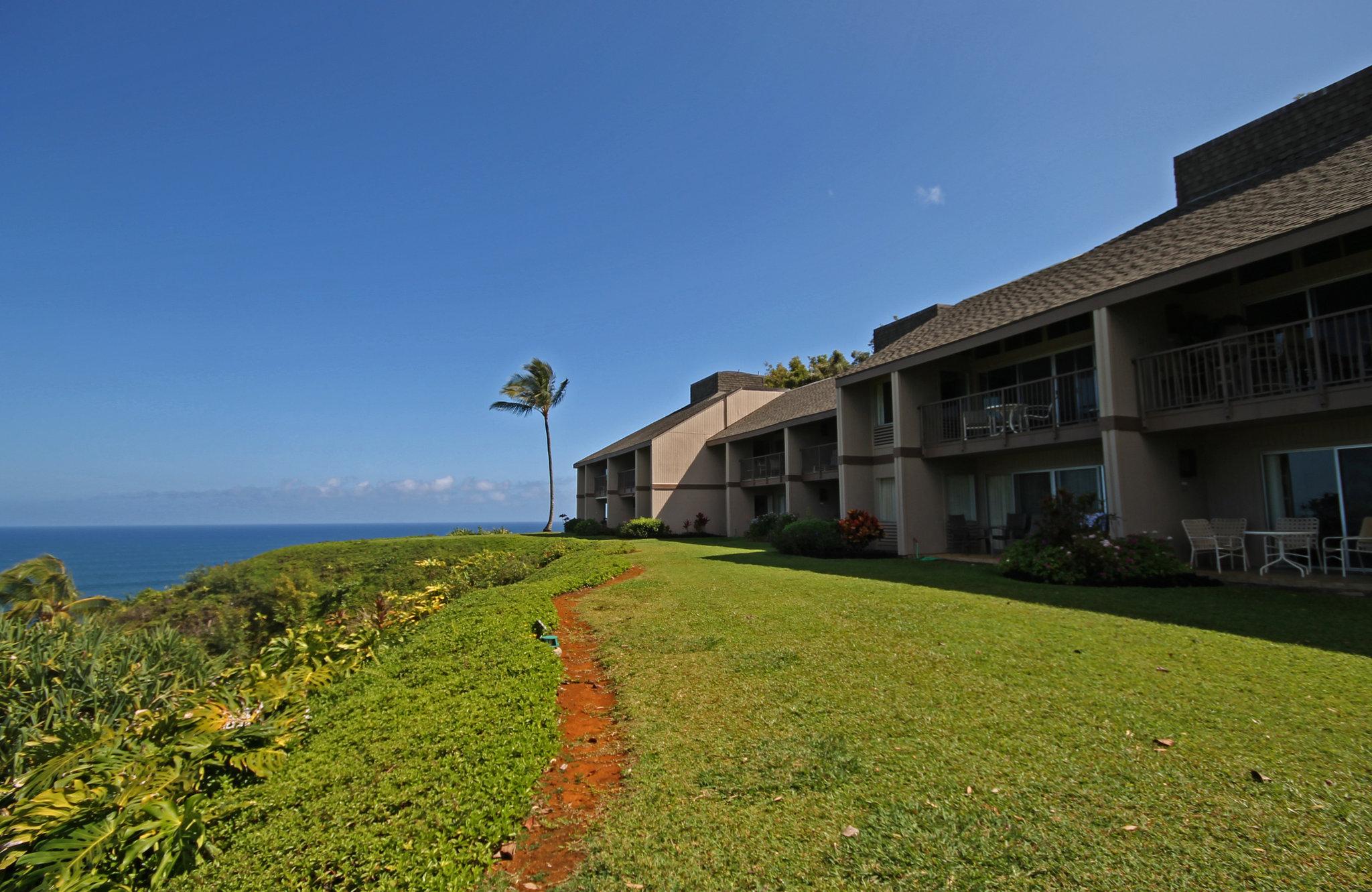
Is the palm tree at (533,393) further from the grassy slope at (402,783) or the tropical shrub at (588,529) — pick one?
the grassy slope at (402,783)

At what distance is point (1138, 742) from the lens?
4.09 m

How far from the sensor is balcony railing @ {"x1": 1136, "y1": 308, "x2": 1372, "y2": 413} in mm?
9648

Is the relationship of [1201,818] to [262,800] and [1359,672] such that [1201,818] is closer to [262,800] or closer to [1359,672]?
[1359,672]

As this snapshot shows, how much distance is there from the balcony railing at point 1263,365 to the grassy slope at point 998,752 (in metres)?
3.99

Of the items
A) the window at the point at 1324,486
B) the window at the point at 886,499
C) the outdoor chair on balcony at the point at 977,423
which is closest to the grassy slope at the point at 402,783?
the outdoor chair on balcony at the point at 977,423

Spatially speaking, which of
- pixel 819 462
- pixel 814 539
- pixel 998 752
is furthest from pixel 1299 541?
pixel 819 462

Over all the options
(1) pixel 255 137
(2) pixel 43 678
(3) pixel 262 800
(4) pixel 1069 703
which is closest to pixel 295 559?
(1) pixel 255 137

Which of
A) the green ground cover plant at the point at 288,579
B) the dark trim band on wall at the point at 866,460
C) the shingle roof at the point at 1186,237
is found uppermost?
the shingle roof at the point at 1186,237

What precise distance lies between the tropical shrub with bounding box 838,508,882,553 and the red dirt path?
37.7 feet

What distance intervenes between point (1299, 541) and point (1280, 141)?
8.82m

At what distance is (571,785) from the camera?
409 cm

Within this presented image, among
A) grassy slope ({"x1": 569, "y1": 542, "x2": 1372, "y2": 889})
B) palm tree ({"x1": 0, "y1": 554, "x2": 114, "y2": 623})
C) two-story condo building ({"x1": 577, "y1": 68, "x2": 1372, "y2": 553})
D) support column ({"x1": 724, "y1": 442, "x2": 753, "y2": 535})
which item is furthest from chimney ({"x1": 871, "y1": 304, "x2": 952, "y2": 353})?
palm tree ({"x1": 0, "y1": 554, "x2": 114, "y2": 623})

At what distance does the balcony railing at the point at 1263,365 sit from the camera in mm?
9648

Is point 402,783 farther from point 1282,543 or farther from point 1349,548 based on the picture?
point 1349,548
